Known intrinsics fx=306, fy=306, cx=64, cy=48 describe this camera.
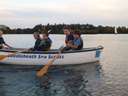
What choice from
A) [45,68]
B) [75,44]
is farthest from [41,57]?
[75,44]

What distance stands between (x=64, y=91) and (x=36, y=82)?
1909 mm

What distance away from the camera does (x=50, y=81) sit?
42.5 ft

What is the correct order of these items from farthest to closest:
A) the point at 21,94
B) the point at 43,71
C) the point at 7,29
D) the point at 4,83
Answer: the point at 7,29, the point at 43,71, the point at 4,83, the point at 21,94

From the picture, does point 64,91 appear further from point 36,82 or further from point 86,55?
point 86,55

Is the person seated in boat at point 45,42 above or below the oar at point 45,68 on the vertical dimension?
above

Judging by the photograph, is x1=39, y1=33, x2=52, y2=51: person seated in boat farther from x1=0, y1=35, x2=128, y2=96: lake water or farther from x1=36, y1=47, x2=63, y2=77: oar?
x1=0, y1=35, x2=128, y2=96: lake water

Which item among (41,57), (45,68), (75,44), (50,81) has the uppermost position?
(75,44)

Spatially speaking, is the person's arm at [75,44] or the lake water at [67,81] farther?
the person's arm at [75,44]

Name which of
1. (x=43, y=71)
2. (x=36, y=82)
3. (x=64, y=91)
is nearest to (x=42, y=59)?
(x=43, y=71)

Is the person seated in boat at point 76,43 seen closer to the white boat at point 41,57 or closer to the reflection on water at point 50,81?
the white boat at point 41,57

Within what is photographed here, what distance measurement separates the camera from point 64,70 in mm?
15781

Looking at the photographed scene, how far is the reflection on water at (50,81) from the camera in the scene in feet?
36.2

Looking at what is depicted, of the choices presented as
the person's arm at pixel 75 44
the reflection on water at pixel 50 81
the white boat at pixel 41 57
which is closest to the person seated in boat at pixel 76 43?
the person's arm at pixel 75 44

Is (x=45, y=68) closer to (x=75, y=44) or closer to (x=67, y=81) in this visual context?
(x=67, y=81)
